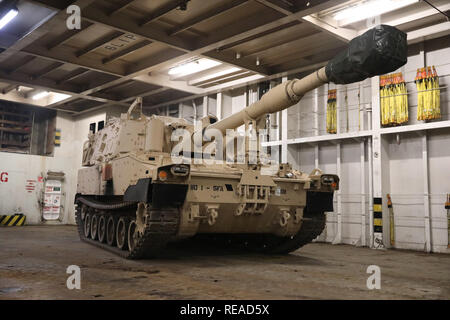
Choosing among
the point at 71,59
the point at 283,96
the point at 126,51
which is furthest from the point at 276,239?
the point at 71,59

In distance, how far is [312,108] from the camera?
13.7 meters

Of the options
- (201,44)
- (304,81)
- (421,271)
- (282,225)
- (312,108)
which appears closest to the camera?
(304,81)

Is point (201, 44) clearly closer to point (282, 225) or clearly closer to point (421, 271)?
point (282, 225)

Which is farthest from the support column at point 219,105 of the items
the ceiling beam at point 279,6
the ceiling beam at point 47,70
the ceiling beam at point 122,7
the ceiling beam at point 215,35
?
the ceiling beam at point 279,6

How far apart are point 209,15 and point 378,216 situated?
255 inches

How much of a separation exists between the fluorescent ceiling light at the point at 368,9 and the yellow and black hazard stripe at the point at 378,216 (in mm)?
4541

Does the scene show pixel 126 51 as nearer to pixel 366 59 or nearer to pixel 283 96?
pixel 283 96

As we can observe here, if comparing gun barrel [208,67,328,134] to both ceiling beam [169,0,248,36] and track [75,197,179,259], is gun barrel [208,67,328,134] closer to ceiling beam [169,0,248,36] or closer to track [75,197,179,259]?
track [75,197,179,259]

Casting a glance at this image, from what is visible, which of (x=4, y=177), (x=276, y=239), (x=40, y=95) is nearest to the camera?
(x=276, y=239)

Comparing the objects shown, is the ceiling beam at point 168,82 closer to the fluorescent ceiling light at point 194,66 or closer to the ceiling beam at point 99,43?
the fluorescent ceiling light at point 194,66

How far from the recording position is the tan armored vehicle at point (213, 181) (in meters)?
6.11

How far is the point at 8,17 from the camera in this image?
10.0m
